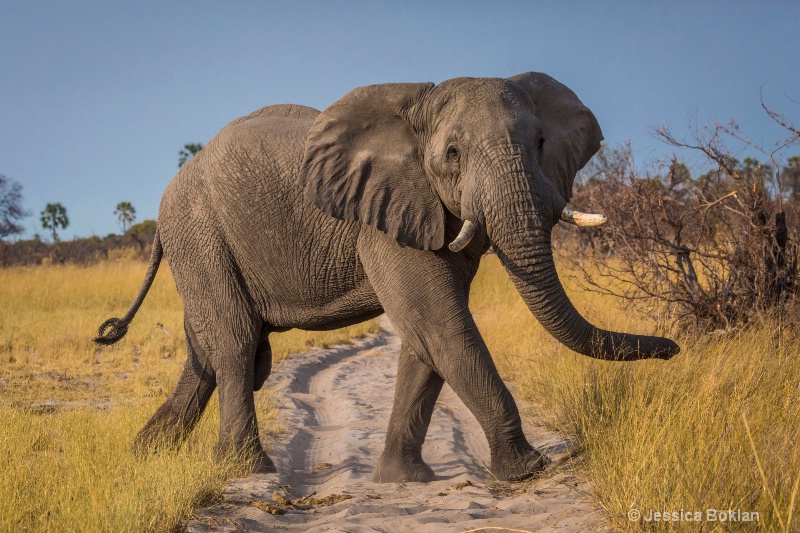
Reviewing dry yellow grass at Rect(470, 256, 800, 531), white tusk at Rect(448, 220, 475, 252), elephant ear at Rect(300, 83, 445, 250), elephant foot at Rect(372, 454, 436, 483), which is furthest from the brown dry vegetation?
elephant ear at Rect(300, 83, 445, 250)

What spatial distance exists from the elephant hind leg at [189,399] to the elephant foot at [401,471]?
1.67 metres

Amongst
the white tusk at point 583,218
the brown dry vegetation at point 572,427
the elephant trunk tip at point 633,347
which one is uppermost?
the white tusk at point 583,218

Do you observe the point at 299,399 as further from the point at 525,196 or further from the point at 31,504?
the point at 525,196

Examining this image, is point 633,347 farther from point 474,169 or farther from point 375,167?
point 375,167

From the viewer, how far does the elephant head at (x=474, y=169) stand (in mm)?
4598

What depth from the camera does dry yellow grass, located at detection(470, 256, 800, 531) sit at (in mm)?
3545

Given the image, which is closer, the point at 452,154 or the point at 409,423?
the point at 452,154

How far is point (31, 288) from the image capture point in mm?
17109

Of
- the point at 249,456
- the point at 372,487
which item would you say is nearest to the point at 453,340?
the point at 372,487

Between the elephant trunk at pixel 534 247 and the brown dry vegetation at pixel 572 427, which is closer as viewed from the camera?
the brown dry vegetation at pixel 572 427

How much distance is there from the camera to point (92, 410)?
7.76 meters

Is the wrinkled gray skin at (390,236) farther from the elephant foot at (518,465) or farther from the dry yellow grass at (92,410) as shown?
the dry yellow grass at (92,410)

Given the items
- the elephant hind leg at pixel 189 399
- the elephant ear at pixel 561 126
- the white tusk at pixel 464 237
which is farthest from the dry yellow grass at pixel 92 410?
the elephant ear at pixel 561 126

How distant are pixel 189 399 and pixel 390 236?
2426 millimetres
